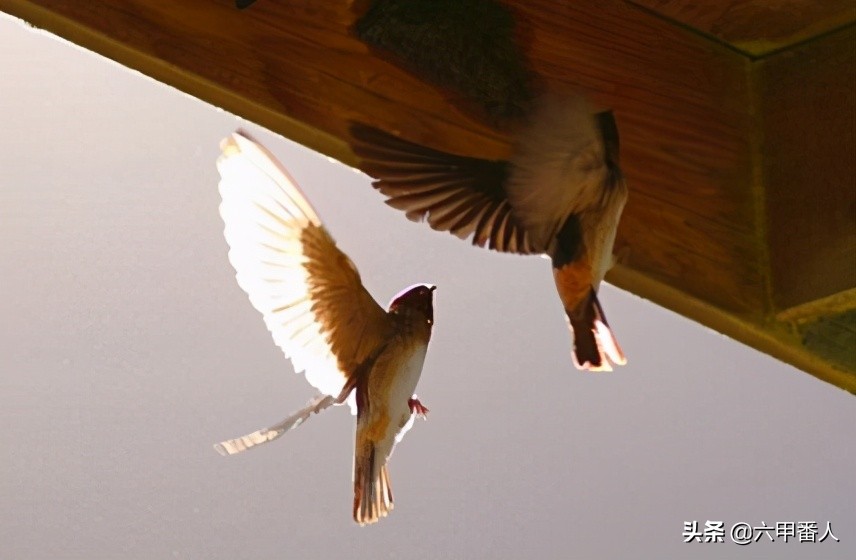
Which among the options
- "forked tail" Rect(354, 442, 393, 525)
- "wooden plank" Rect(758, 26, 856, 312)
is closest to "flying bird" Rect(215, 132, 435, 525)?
"forked tail" Rect(354, 442, 393, 525)

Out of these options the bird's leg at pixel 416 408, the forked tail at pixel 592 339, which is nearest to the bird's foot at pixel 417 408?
the bird's leg at pixel 416 408

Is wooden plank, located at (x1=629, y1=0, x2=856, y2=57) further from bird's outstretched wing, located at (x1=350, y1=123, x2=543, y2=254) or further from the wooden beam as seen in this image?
bird's outstretched wing, located at (x1=350, y1=123, x2=543, y2=254)

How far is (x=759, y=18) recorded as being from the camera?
3.39ft

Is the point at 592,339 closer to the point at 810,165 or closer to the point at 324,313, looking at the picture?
the point at 324,313

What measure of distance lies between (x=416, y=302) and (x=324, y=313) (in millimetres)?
52

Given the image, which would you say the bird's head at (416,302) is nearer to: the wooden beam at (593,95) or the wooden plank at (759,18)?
the wooden beam at (593,95)

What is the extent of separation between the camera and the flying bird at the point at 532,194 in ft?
2.48

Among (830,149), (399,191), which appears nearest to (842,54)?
(830,149)

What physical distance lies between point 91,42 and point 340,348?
216mm

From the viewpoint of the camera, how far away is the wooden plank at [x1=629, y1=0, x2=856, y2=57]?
1.01 m

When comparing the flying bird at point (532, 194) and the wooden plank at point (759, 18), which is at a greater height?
the wooden plank at point (759, 18)

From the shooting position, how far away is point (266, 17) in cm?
83

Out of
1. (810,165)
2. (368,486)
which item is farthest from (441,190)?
(810,165)

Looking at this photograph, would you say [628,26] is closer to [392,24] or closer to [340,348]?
[392,24]
